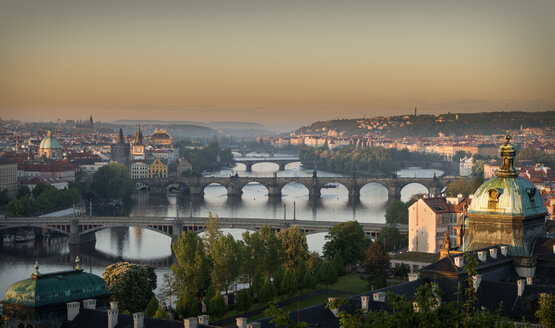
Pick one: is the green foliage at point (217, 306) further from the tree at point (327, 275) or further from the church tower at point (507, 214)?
the church tower at point (507, 214)

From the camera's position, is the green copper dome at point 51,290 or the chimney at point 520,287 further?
the chimney at point 520,287

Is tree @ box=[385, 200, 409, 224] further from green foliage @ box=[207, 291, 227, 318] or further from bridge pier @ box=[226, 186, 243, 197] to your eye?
bridge pier @ box=[226, 186, 243, 197]

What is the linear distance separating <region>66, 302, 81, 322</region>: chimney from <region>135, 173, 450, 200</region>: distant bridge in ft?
208

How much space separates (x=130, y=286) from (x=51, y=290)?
10345 mm

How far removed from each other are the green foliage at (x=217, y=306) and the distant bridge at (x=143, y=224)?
19806 millimetres

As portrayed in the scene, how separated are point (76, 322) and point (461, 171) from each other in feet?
356

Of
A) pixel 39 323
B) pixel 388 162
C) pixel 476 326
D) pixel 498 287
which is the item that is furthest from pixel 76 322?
pixel 388 162

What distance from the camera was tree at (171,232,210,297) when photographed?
3216 cm

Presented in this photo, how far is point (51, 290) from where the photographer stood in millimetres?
20266

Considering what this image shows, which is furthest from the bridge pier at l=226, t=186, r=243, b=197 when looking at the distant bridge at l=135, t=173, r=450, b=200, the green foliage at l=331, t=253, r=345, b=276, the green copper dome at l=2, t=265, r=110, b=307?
the green copper dome at l=2, t=265, r=110, b=307

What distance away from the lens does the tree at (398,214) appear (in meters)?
53.4

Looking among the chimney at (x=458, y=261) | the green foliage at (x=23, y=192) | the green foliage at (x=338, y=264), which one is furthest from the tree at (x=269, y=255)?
the green foliage at (x=23, y=192)

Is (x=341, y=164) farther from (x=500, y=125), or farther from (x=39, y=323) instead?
(x=39, y=323)

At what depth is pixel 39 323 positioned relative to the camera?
19969 mm
